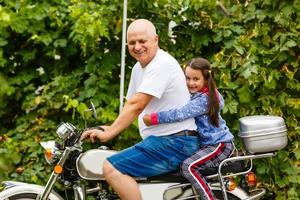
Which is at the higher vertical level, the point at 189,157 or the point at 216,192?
the point at 189,157

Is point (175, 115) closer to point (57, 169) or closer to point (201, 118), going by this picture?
point (201, 118)

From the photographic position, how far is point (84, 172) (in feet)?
11.2

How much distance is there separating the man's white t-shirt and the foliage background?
129 cm

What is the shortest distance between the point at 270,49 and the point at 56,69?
6.56ft

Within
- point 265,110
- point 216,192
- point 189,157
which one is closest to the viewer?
point 189,157

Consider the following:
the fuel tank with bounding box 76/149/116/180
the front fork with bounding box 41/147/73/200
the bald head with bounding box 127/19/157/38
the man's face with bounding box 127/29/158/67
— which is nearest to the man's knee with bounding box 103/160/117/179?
the fuel tank with bounding box 76/149/116/180

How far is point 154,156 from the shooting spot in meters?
3.35

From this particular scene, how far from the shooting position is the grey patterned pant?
129 inches

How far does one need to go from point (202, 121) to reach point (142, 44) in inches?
24.2

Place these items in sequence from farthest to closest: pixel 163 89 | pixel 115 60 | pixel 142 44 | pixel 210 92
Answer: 1. pixel 115 60
2. pixel 210 92
3. pixel 142 44
4. pixel 163 89

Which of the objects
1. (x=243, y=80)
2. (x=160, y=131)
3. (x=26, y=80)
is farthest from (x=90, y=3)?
(x=160, y=131)

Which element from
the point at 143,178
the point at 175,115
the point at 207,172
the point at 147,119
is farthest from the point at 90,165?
the point at 207,172

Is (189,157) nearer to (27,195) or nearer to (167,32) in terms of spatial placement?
(27,195)

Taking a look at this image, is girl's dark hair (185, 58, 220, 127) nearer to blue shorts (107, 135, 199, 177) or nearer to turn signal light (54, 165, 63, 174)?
blue shorts (107, 135, 199, 177)
